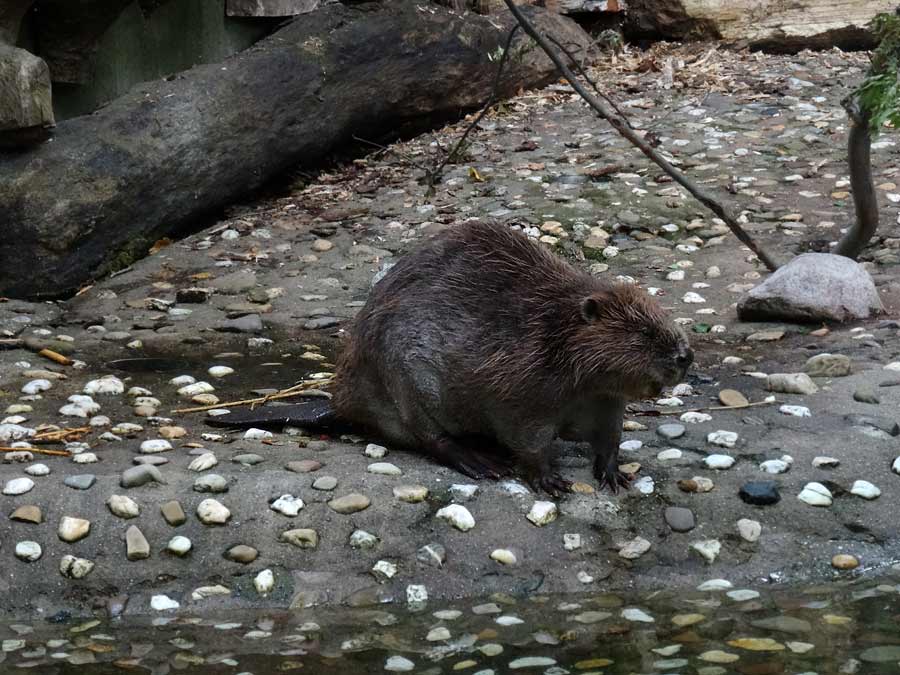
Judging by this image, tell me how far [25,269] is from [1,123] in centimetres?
81

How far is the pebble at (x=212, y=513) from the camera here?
13.3 ft

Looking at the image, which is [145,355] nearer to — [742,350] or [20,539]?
[20,539]

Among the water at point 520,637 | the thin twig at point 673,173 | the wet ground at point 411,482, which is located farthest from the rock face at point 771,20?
the water at point 520,637

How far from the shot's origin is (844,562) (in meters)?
3.97

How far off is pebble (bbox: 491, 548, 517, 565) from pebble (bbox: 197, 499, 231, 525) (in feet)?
2.92

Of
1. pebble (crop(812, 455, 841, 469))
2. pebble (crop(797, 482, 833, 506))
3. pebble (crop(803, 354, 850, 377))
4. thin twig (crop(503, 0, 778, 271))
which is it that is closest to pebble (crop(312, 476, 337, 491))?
pebble (crop(797, 482, 833, 506))

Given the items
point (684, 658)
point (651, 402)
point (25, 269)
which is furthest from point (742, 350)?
point (25, 269)

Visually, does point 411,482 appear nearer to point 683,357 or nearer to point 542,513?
point 542,513

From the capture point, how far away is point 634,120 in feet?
29.9

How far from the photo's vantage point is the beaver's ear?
4297 mm

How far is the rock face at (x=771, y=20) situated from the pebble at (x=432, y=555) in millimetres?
7932

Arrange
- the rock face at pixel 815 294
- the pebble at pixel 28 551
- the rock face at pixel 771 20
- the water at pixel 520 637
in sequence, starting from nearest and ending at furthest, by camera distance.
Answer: the water at pixel 520 637
the pebble at pixel 28 551
the rock face at pixel 815 294
the rock face at pixel 771 20

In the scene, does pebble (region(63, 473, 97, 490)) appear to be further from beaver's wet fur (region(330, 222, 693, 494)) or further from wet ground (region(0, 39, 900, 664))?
beaver's wet fur (region(330, 222, 693, 494))

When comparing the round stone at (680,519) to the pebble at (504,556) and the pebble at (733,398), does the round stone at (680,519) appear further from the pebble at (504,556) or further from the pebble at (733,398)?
the pebble at (733,398)
